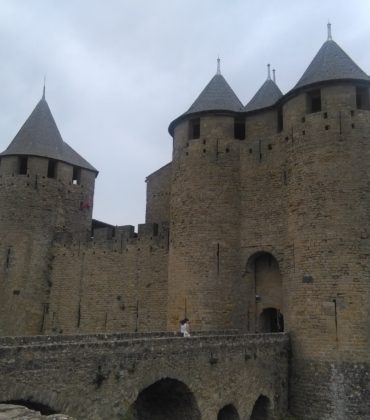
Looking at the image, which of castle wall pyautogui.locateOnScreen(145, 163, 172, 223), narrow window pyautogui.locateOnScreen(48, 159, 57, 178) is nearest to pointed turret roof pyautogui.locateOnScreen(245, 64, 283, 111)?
castle wall pyautogui.locateOnScreen(145, 163, 172, 223)

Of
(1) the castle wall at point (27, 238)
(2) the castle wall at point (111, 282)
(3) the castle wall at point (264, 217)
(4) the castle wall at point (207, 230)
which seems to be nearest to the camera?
(3) the castle wall at point (264, 217)

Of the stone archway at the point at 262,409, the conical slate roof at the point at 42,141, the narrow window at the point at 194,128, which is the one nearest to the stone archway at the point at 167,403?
the stone archway at the point at 262,409

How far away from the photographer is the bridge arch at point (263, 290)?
52.5 feet

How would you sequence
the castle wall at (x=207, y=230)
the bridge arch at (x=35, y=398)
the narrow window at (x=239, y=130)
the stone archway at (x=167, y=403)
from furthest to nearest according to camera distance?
the narrow window at (x=239, y=130)
the castle wall at (x=207, y=230)
the stone archway at (x=167, y=403)
the bridge arch at (x=35, y=398)

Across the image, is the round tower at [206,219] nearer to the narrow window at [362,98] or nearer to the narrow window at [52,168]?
the narrow window at [362,98]

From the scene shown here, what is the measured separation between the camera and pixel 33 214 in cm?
2194

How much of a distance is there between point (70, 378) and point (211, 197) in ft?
33.0

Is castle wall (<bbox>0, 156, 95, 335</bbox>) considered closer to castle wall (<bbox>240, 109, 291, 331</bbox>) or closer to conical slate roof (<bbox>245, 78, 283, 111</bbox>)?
castle wall (<bbox>240, 109, 291, 331</bbox>)

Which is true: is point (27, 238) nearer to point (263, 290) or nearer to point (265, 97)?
point (263, 290)

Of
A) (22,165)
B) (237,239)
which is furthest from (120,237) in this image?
(22,165)

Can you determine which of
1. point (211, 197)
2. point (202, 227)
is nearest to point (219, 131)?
point (211, 197)

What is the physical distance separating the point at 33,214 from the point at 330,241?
1376cm

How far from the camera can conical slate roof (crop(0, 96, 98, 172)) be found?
22562 mm

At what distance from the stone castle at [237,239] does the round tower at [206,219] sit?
0.13 ft
